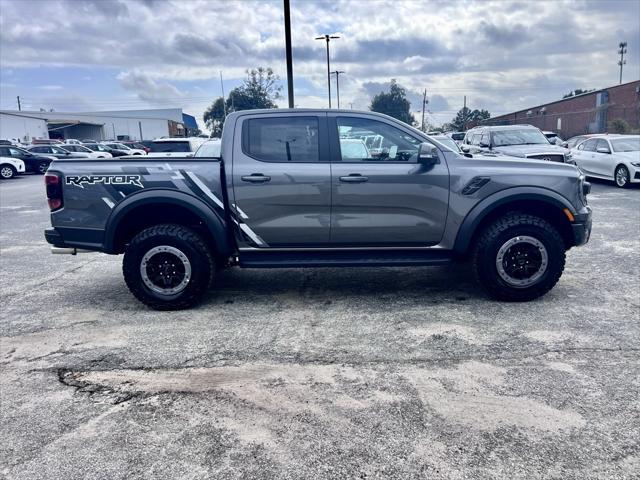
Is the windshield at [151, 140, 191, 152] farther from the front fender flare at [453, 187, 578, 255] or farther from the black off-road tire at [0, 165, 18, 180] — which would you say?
the black off-road tire at [0, 165, 18, 180]

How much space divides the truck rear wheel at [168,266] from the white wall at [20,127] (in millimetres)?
54104

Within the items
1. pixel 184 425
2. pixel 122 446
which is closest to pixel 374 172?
pixel 184 425

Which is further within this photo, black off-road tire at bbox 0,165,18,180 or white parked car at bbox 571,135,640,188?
black off-road tire at bbox 0,165,18,180

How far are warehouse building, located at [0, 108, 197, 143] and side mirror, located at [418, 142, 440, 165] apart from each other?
58.3m

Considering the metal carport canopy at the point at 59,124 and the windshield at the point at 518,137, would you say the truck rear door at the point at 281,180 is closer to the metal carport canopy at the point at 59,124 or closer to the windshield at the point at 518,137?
the windshield at the point at 518,137

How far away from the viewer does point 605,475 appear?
2588mm

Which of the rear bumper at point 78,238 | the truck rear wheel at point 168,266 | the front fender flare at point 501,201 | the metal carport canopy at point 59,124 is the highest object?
the metal carport canopy at point 59,124

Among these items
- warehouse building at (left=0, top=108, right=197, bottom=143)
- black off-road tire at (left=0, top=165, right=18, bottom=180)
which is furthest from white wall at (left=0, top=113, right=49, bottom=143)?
black off-road tire at (left=0, top=165, right=18, bottom=180)

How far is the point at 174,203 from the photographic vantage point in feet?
16.3

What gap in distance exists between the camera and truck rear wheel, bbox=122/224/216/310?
5.00m

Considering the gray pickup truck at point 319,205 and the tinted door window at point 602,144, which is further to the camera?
the tinted door window at point 602,144

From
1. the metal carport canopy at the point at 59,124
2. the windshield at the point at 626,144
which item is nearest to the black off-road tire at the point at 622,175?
the windshield at the point at 626,144

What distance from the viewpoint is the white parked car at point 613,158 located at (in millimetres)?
14398

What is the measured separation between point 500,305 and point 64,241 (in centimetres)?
439
